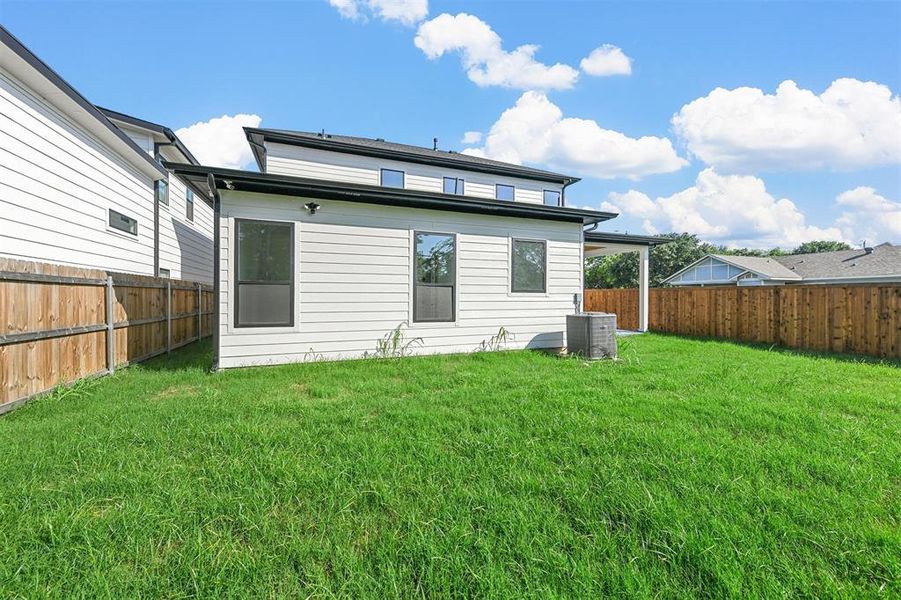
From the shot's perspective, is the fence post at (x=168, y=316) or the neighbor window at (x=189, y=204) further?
the neighbor window at (x=189, y=204)

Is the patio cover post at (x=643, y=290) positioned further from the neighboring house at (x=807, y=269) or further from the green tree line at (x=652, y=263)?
the green tree line at (x=652, y=263)

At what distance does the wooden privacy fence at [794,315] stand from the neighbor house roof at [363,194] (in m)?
4.75

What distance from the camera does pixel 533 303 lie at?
788cm

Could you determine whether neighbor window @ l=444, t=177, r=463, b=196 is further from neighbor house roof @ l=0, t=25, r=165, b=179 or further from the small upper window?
neighbor house roof @ l=0, t=25, r=165, b=179

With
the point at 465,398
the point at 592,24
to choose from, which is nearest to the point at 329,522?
the point at 465,398

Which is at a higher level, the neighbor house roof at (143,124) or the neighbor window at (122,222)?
the neighbor house roof at (143,124)

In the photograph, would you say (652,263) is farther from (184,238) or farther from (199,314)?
(199,314)

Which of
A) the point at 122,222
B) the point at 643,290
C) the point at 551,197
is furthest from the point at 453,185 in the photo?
the point at 122,222

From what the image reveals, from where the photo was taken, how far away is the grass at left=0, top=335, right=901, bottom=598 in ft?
5.42

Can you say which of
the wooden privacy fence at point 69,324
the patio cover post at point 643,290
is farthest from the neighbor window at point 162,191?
the patio cover post at point 643,290

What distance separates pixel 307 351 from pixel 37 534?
4.38 m

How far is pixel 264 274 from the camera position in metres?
6.00

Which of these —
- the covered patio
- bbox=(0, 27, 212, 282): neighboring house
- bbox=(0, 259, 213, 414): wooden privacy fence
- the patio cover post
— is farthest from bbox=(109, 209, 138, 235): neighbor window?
the patio cover post

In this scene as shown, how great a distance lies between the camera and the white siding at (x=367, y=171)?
10766 millimetres
